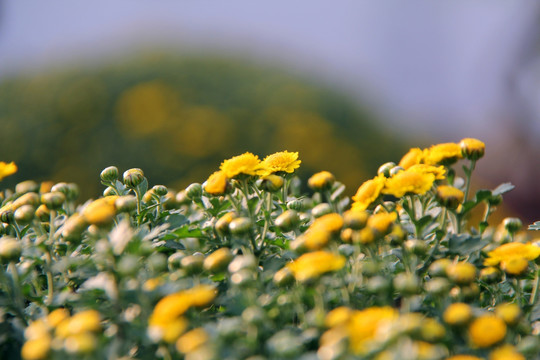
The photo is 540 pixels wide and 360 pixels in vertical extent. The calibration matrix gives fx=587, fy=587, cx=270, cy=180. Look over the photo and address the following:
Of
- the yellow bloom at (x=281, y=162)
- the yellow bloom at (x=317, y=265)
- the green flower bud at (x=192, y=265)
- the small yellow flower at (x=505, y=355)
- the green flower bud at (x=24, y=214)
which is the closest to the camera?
the small yellow flower at (x=505, y=355)

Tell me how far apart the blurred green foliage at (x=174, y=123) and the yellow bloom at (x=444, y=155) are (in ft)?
9.56

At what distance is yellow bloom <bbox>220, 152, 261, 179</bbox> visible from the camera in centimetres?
129

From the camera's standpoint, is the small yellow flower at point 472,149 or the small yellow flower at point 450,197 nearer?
the small yellow flower at point 450,197

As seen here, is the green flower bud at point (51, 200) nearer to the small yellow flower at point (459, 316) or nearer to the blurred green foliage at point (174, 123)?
the small yellow flower at point (459, 316)

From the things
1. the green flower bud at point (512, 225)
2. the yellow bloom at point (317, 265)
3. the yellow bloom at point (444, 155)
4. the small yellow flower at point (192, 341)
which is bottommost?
the green flower bud at point (512, 225)

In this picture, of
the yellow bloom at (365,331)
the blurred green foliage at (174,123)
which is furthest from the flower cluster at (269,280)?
the blurred green foliage at (174,123)

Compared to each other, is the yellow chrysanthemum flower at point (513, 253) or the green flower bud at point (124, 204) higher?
the green flower bud at point (124, 204)

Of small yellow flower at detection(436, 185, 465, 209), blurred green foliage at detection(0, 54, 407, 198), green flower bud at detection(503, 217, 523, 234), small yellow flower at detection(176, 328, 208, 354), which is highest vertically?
small yellow flower at detection(436, 185, 465, 209)

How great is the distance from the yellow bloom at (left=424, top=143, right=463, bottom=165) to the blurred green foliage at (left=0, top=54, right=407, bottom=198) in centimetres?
291

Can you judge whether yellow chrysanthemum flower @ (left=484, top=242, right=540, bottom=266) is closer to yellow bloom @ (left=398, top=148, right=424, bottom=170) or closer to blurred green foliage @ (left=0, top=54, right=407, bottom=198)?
yellow bloom @ (left=398, top=148, right=424, bottom=170)

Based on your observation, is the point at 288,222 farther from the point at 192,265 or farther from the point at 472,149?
the point at 472,149

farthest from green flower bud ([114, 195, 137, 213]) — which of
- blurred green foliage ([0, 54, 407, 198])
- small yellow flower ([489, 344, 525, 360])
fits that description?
blurred green foliage ([0, 54, 407, 198])

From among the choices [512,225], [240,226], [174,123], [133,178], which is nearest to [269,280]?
[240,226]

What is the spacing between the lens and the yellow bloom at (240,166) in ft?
4.22
